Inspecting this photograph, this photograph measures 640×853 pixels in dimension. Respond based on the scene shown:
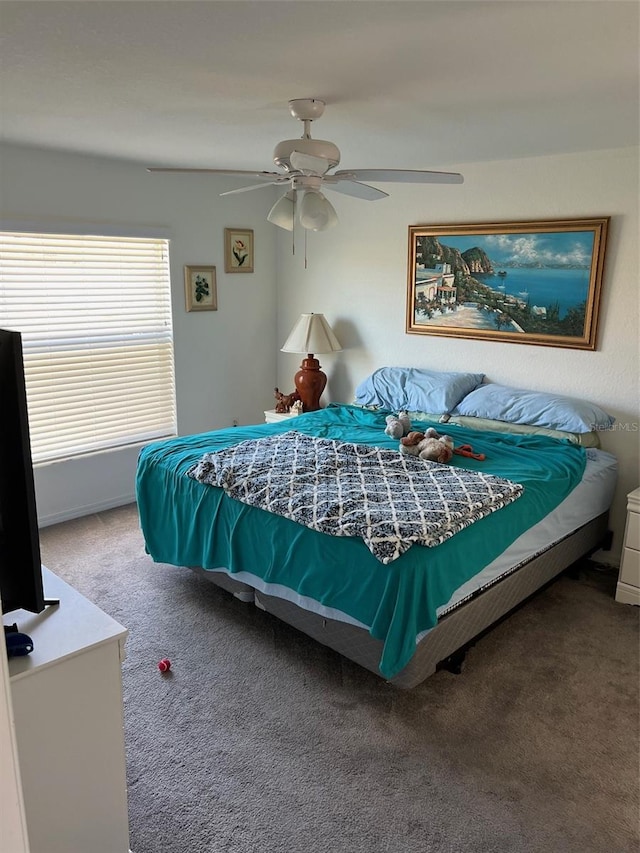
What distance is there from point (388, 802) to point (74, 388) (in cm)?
325

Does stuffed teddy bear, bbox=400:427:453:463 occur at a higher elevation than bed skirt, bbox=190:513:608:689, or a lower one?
higher

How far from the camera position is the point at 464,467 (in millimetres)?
3230

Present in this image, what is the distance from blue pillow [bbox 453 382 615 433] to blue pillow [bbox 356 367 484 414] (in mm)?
92

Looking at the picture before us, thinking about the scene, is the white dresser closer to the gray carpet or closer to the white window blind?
the gray carpet

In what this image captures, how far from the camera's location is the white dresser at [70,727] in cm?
148

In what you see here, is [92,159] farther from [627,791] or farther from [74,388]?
[627,791]

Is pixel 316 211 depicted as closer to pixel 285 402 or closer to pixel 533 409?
pixel 533 409

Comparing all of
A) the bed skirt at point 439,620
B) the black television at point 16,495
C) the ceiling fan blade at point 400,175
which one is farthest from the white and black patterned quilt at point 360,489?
the ceiling fan blade at point 400,175

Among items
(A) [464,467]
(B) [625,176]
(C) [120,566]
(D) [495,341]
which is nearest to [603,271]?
(B) [625,176]

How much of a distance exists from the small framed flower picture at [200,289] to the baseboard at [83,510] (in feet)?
4.93

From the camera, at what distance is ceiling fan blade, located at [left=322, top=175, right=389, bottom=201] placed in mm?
2754

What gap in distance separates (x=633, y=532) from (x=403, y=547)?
1.59 m

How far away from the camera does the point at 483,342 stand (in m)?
4.27

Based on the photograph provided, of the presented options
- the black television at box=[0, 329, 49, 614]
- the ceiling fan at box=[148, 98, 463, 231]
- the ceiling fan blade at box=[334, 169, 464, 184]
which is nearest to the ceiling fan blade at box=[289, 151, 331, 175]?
the ceiling fan at box=[148, 98, 463, 231]
